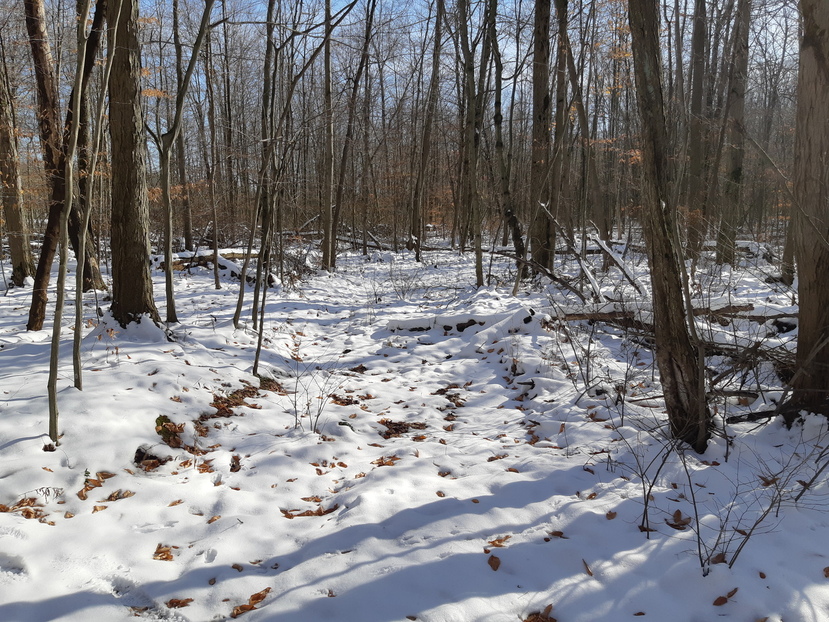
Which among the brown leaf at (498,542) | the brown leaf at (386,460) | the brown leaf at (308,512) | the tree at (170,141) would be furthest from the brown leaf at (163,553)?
the tree at (170,141)

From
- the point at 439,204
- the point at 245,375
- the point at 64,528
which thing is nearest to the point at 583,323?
the point at 245,375

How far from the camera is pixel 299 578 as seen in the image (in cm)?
219

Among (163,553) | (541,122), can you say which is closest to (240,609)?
(163,553)

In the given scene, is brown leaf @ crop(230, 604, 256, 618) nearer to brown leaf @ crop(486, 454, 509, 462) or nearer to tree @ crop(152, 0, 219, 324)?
brown leaf @ crop(486, 454, 509, 462)

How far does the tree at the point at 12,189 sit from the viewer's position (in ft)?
27.6

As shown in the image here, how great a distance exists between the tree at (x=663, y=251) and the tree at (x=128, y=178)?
4.89 metres

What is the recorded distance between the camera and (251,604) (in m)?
2.05

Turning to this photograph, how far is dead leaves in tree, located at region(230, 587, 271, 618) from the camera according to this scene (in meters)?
2.01

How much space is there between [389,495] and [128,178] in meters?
4.51

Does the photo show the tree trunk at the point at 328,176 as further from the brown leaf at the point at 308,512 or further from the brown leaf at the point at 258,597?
the brown leaf at the point at 258,597

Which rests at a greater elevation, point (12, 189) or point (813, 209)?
point (12, 189)

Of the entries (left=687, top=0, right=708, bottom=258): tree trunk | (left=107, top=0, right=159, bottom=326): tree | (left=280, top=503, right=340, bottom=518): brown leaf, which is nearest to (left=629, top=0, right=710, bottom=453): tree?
(left=280, top=503, right=340, bottom=518): brown leaf

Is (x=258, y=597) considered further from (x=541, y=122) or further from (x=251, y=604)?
(x=541, y=122)

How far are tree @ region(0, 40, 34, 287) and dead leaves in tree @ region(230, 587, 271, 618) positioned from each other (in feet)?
29.1
